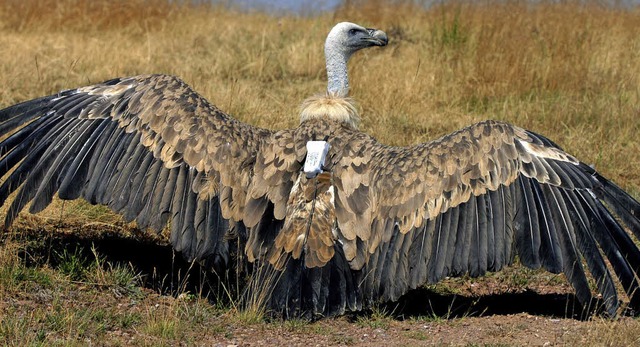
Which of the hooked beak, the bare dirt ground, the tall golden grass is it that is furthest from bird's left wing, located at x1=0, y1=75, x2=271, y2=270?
the tall golden grass

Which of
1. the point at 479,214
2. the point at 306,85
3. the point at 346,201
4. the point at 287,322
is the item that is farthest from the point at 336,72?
the point at 306,85

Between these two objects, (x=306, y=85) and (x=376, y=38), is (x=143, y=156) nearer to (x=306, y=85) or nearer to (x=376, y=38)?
(x=376, y=38)

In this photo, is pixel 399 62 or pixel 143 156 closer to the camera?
pixel 143 156

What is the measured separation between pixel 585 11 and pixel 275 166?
299 inches

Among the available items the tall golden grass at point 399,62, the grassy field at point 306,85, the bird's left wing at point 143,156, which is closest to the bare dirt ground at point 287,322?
the grassy field at point 306,85

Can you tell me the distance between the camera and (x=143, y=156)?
6879 mm

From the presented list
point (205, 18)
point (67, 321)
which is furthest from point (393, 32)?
point (67, 321)

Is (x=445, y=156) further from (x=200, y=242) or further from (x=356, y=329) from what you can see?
(x=200, y=242)

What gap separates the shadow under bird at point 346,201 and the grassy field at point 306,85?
0.33 meters

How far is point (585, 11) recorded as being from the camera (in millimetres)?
13102

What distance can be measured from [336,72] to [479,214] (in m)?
2.04

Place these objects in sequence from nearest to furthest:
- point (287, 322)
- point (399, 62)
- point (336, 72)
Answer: point (287, 322) < point (336, 72) < point (399, 62)

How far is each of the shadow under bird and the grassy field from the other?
33 centimetres

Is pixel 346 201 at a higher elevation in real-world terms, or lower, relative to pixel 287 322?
higher
